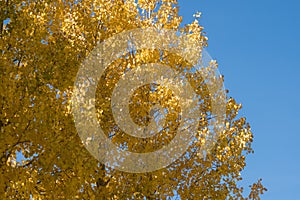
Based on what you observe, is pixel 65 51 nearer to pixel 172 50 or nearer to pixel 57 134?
pixel 57 134

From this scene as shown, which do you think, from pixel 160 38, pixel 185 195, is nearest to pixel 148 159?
pixel 185 195

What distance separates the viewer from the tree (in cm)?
1223

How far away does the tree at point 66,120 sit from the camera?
1223 centimetres

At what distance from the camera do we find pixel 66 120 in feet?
41.7

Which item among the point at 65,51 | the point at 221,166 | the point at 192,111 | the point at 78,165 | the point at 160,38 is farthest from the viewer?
the point at 160,38

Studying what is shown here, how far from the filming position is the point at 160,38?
58.3ft

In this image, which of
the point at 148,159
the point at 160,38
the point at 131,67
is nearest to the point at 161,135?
the point at 148,159

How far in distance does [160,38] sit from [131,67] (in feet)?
6.01

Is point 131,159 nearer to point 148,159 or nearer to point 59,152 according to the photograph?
point 148,159

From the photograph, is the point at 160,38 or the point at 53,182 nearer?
the point at 53,182

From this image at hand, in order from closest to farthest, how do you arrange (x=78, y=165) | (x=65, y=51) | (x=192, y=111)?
(x=78, y=165), (x=65, y=51), (x=192, y=111)

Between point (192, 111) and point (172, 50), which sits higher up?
point (172, 50)

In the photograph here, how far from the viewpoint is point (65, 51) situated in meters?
14.0

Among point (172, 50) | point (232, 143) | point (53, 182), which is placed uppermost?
point (172, 50)
